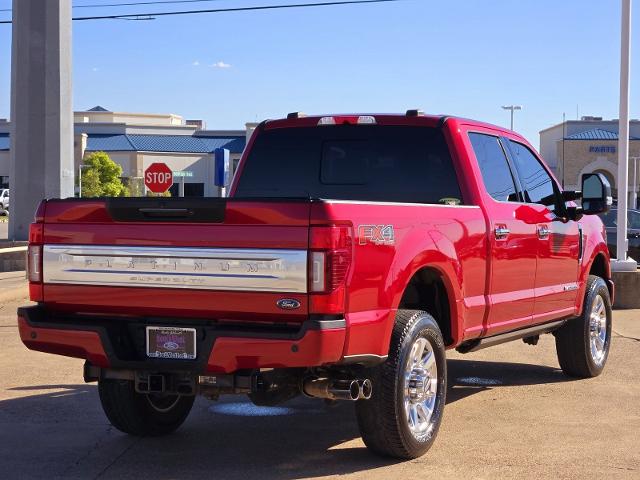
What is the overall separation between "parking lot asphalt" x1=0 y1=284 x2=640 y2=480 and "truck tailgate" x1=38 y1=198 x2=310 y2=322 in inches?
38.1

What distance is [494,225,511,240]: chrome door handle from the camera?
23.7ft

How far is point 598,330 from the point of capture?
948 cm

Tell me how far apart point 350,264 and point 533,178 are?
3.40 m

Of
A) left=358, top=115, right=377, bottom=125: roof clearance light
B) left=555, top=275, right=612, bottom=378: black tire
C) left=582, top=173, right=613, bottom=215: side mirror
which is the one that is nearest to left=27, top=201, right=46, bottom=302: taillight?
left=358, top=115, right=377, bottom=125: roof clearance light

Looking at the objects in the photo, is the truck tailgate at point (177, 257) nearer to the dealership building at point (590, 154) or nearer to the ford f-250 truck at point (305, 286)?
the ford f-250 truck at point (305, 286)

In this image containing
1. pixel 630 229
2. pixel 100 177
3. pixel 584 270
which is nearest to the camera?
pixel 584 270

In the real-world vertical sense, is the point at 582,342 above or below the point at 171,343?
below

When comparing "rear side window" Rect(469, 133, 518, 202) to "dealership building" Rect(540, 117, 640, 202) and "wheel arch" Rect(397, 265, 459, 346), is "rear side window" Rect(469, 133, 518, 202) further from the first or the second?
"dealership building" Rect(540, 117, 640, 202)

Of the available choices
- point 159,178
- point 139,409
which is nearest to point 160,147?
point 159,178

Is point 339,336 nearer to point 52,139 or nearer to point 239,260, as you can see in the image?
point 239,260

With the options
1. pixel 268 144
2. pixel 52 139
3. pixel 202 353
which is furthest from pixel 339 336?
pixel 52 139

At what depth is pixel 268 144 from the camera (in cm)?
789

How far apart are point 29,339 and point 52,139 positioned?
14698 mm

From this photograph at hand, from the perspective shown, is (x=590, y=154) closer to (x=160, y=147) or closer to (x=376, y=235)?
(x=160, y=147)
